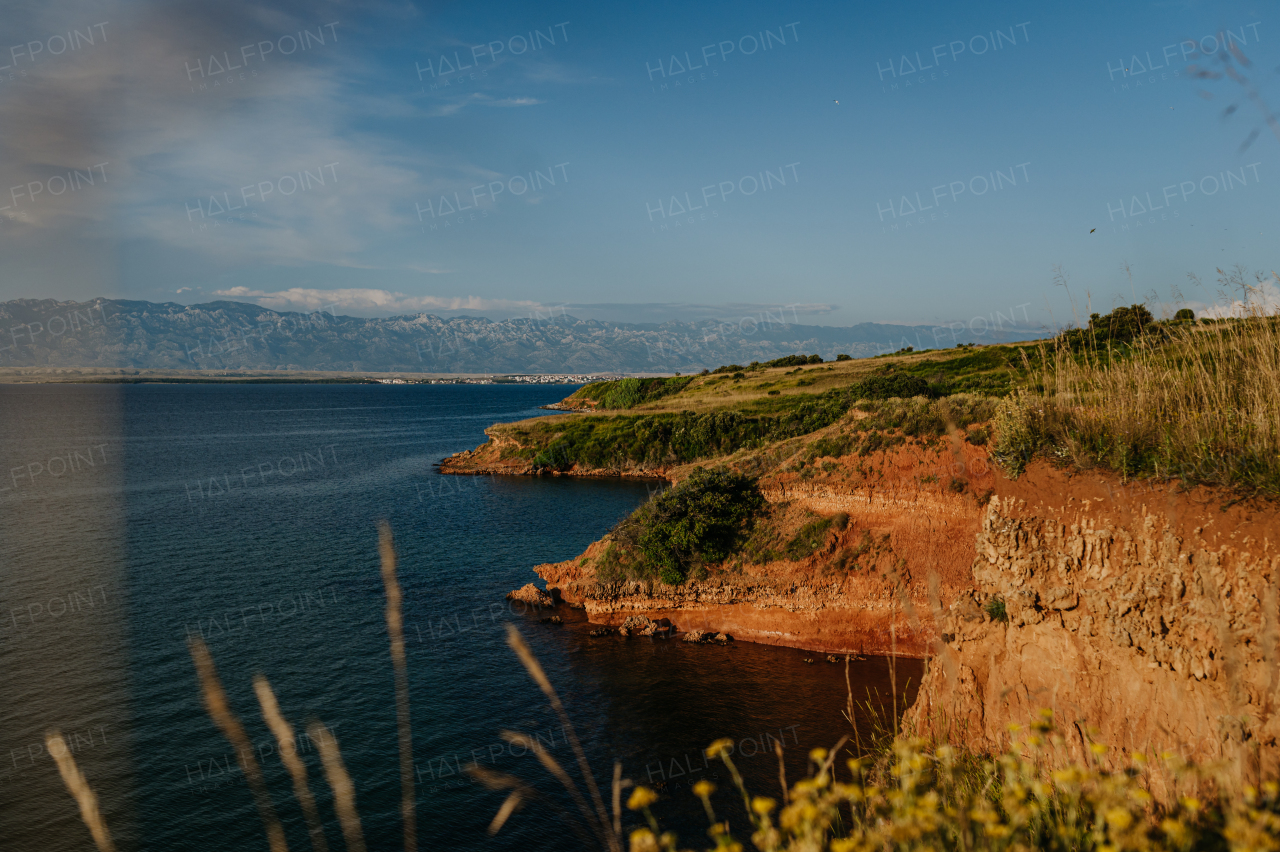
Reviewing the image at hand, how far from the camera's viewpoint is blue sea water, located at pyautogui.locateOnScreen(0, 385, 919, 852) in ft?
60.1

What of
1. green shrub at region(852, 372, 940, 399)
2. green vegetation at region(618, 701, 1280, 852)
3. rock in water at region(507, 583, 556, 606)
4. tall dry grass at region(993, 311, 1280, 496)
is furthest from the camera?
green shrub at region(852, 372, 940, 399)

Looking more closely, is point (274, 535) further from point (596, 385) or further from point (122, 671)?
point (596, 385)

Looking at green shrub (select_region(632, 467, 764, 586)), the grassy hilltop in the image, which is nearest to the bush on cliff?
the grassy hilltop

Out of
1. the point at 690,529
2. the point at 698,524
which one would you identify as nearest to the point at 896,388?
the point at 698,524

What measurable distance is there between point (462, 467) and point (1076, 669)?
76.6 metres

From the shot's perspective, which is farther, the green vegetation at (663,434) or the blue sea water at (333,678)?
the green vegetation at (663,434)

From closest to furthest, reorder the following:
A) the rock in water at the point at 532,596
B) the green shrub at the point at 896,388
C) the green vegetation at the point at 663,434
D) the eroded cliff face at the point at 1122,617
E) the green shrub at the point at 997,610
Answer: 1. the eroded cliff face at the point at 1122,617
2. the green shrub at the point at 997,610
3. the rock in water at the point at 532,596
4. the green shrub at the point at 896,388
5. the green vegetation at the point at 663,434

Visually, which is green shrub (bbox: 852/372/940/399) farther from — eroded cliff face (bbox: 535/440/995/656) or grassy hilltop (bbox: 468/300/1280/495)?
grassy hilltop (bbox: 468/300/1280/495)

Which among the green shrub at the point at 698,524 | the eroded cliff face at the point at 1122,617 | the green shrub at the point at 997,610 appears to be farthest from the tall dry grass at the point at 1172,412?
the green shrub at the point at 698,524

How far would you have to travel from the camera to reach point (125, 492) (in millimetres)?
61688

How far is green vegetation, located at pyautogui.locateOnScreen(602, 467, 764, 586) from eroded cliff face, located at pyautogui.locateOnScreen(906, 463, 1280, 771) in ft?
51.3

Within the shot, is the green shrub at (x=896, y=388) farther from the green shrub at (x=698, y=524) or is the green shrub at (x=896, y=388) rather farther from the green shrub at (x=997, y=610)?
the green shrub at (x=997, y=610)

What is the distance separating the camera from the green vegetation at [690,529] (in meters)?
30.5

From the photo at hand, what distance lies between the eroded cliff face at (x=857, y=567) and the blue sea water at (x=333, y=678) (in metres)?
1.48
